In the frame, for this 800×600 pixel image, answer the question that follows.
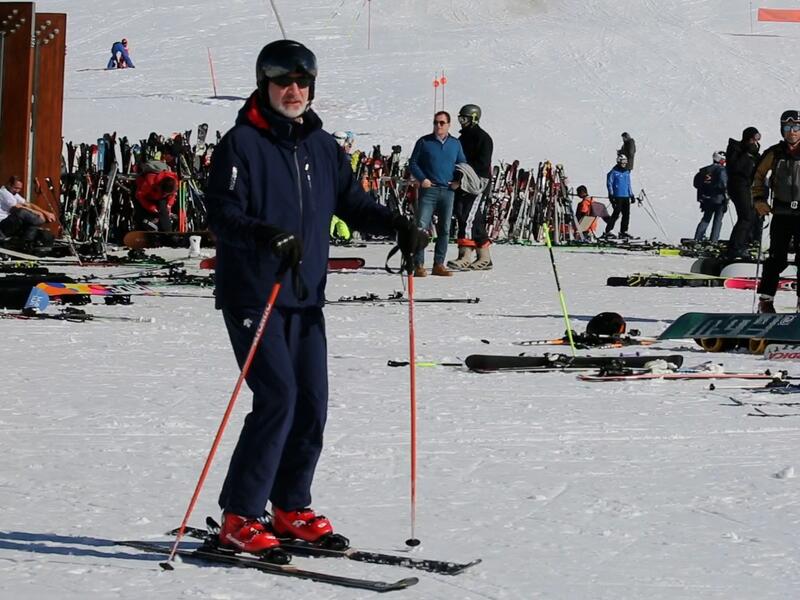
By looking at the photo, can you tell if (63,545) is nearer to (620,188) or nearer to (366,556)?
(366,556)

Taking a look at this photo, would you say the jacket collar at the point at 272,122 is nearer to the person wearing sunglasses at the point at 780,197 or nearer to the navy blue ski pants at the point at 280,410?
the navy blue ski pants at the point at 280,410

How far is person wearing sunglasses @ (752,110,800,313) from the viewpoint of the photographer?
12031mm

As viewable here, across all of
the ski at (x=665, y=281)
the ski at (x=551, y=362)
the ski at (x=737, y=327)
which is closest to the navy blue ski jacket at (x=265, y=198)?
the ski at (x=551, y=362)

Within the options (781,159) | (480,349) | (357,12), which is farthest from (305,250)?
(357,12)

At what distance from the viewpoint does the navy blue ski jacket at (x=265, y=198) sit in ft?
15.7

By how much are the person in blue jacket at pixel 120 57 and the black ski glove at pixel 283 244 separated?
44681mm

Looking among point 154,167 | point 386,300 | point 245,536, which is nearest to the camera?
point 245,536

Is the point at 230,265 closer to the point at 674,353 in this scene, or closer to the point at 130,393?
the point at 130,393

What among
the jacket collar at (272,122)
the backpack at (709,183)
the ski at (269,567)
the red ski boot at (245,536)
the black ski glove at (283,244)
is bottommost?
the ski at (269,567)

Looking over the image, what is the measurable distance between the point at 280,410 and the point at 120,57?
149ft

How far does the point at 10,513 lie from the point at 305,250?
1.41 meters

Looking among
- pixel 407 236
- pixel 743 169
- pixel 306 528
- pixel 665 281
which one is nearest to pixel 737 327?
pixel 665 281

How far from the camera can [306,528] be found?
16.3 feet

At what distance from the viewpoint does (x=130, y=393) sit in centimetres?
853
